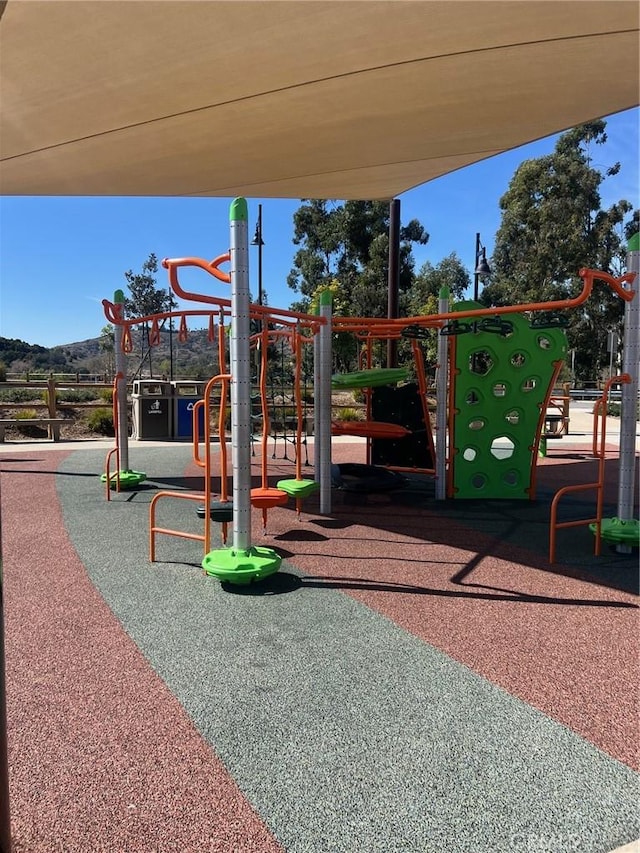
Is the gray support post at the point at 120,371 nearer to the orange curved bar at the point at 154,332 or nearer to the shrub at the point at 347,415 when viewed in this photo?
the orange curved bar at the point at 154,332

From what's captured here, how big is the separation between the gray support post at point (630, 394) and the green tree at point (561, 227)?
31.7 metres

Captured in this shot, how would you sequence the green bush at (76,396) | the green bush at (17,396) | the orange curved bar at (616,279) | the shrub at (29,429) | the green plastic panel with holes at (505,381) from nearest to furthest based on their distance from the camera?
the orange curved bar at (616,279) < the green plastic panel with holes at (505,381) < the shrub at (29,429) < the green bush at (17,396) < the green bush at (76,396)

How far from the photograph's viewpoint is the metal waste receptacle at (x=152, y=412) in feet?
43.3

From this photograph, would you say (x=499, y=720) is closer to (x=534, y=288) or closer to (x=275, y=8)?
(x=275, y=8)

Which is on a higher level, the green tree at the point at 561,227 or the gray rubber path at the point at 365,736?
the green tree at the point at 561,227

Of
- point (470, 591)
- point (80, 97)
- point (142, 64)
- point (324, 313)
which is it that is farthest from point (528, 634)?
point (80, 97)

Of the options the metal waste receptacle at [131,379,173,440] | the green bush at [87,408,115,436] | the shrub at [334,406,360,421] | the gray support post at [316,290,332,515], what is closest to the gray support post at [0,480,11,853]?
the gray support post at [316,290,332,515]

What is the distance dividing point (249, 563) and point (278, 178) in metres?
6.58

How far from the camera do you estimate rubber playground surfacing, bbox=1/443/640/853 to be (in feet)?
6.00

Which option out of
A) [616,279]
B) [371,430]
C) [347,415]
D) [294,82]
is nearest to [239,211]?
[294,82]

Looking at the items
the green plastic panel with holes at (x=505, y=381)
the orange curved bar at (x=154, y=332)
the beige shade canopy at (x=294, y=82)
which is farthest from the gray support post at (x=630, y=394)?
the orange curved bar at (x=154, y=332)

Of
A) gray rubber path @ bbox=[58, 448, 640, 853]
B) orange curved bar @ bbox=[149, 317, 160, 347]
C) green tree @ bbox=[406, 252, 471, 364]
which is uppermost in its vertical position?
green tree @ bbox=[406, 252, 471, 364]

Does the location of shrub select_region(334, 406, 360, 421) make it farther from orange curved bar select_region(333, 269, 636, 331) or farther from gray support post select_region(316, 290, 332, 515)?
gray support post select_region(316, 290, 332, 515)

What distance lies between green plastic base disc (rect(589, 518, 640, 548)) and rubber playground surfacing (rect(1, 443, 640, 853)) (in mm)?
184
